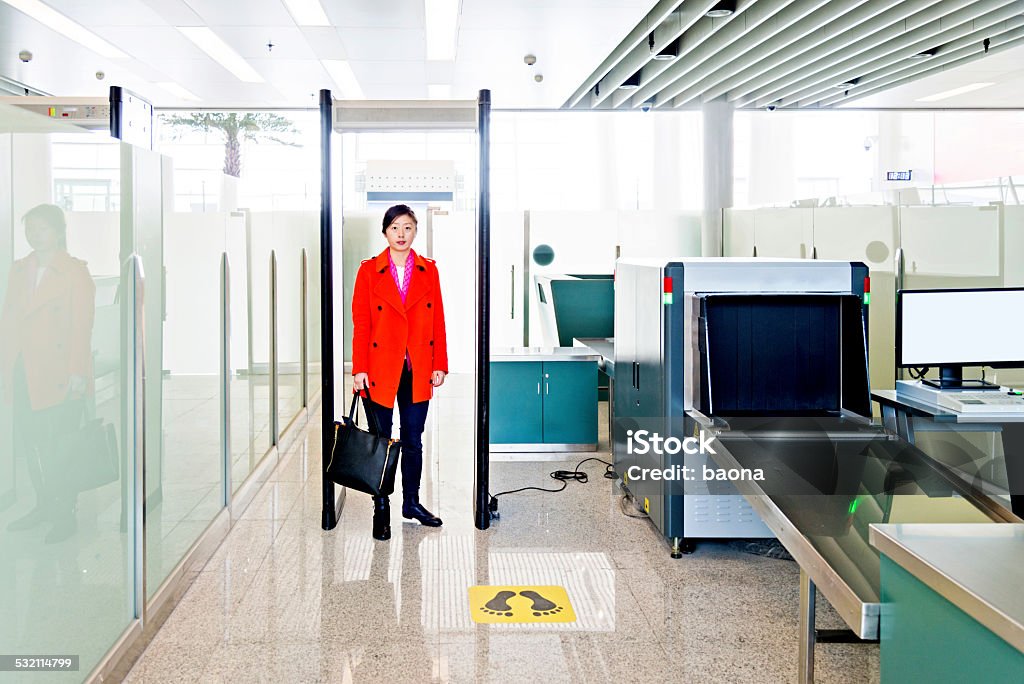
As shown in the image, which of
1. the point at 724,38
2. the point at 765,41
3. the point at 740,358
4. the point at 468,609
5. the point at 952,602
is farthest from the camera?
the point at 765,41

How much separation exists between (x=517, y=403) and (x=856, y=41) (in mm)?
4199

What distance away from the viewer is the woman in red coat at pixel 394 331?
4.77 meters

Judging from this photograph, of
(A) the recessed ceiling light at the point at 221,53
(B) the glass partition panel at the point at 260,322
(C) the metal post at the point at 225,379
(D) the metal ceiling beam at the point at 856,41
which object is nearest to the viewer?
(C) the metal post at the point at 225,379

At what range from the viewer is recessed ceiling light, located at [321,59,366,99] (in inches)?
352

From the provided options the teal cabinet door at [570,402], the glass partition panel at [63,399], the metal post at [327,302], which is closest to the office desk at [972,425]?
the teal cabinet door at [570,402]

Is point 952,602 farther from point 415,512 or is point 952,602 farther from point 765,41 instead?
point 765,41

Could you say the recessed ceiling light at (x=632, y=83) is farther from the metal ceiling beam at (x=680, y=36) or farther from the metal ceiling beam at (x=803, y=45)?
the metal ceiling beam at (x=803, y=45)

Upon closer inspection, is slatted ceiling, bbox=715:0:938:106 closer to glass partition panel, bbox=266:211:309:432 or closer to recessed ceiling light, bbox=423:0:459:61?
recessed ceiling light, bbox=423:0:459:61

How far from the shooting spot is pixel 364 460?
462cm

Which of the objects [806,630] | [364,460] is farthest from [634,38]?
[806,630]

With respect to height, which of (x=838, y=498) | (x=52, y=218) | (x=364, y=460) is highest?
(x=52, y=218)

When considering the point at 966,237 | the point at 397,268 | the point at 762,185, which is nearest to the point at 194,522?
the point at 397,268

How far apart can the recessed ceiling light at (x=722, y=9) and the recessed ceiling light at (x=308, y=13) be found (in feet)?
9.29

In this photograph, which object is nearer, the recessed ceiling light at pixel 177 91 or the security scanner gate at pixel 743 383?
the security scanner gate at pixel 743 383
